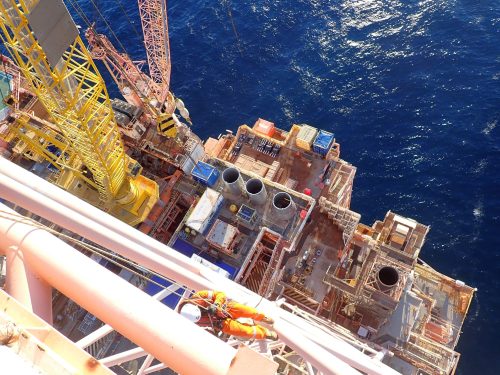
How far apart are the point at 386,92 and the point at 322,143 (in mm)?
30310

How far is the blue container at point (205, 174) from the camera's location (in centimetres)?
5369

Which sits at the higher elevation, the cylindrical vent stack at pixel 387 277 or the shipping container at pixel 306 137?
the shipping container at pixel 306 137

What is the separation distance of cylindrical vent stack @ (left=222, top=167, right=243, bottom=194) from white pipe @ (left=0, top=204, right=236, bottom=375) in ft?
127

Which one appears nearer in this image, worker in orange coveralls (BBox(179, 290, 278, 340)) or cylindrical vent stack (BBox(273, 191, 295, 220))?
worker in orange coveralls (BBox(179, 290, 278, 340))

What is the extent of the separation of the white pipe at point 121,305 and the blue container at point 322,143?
4506 centimetres

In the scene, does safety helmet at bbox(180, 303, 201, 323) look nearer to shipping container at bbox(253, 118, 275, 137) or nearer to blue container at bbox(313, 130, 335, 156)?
blue container at bbox(313, 130, 335, 156)

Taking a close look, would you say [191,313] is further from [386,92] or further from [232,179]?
[386,92]

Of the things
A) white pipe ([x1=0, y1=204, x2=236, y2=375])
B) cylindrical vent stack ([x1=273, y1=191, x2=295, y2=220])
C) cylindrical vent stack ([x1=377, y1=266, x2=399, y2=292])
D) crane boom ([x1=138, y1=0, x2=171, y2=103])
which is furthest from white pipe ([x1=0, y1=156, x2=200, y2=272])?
crane boom ([x1=138, y1=0, x2=171, y2=103])

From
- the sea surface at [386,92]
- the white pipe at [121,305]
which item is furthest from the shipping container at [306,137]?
the white pipe at [121,305]

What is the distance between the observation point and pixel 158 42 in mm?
77938

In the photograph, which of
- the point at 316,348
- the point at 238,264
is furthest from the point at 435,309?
the point at 316,348

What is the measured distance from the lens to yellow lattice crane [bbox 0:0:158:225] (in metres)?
28.2

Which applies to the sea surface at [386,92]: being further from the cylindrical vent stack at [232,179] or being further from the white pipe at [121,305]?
the white pipe at [121,305]

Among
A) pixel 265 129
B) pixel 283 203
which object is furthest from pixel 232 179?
pixel 265 129
